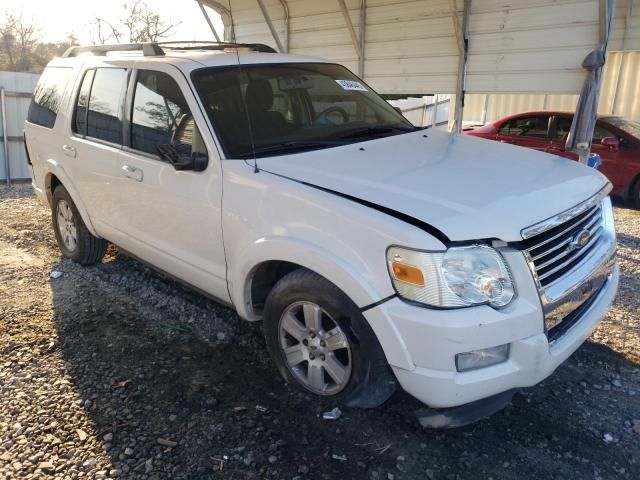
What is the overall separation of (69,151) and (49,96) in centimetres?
85

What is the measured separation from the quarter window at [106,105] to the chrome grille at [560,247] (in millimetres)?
2926

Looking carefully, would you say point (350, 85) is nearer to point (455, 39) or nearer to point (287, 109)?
point (287, 109)

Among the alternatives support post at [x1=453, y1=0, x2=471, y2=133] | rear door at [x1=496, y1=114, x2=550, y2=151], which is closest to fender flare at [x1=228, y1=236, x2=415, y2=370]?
support post at [x1=453, y1=0, x2=471, y2=133]

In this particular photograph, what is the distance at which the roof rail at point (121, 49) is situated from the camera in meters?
3.92

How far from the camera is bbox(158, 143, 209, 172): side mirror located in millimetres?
3146

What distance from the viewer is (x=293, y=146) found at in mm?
3279

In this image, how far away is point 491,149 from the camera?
3.54m

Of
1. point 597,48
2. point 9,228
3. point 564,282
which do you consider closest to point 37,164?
point 9,228

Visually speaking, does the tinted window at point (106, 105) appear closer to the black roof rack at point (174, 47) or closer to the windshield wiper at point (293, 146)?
the black roof rack at point (174, 47)

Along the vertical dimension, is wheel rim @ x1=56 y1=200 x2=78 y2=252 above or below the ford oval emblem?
below

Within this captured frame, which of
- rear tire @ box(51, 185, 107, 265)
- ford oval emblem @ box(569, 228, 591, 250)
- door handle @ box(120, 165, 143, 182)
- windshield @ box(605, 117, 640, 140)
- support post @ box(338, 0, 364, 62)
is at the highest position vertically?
support post @ box(338, 0, 364, 62)

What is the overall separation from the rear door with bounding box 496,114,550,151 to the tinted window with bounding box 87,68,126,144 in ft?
24.8

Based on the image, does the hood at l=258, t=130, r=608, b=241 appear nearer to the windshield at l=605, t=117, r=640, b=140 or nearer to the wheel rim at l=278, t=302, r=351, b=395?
the wheel rim at l=278, t=302, r=351, b=395

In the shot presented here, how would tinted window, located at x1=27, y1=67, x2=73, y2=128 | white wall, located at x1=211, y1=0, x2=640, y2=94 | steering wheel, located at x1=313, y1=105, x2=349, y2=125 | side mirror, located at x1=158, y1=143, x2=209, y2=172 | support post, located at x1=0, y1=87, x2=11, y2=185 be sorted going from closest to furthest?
side mirror, located at x1=158, y1=143, x2=209, y2=172 < steering wheel, located at x1=313, y1=105, x2=349, y2=125 < tinted window, located at x1=27, y1=67, x2=73, y2=128 < white wall, located at x1=211, y1=0, x2=640, y2=94 < support post, located at x1=0, y1=87, x2=11, y2=185
